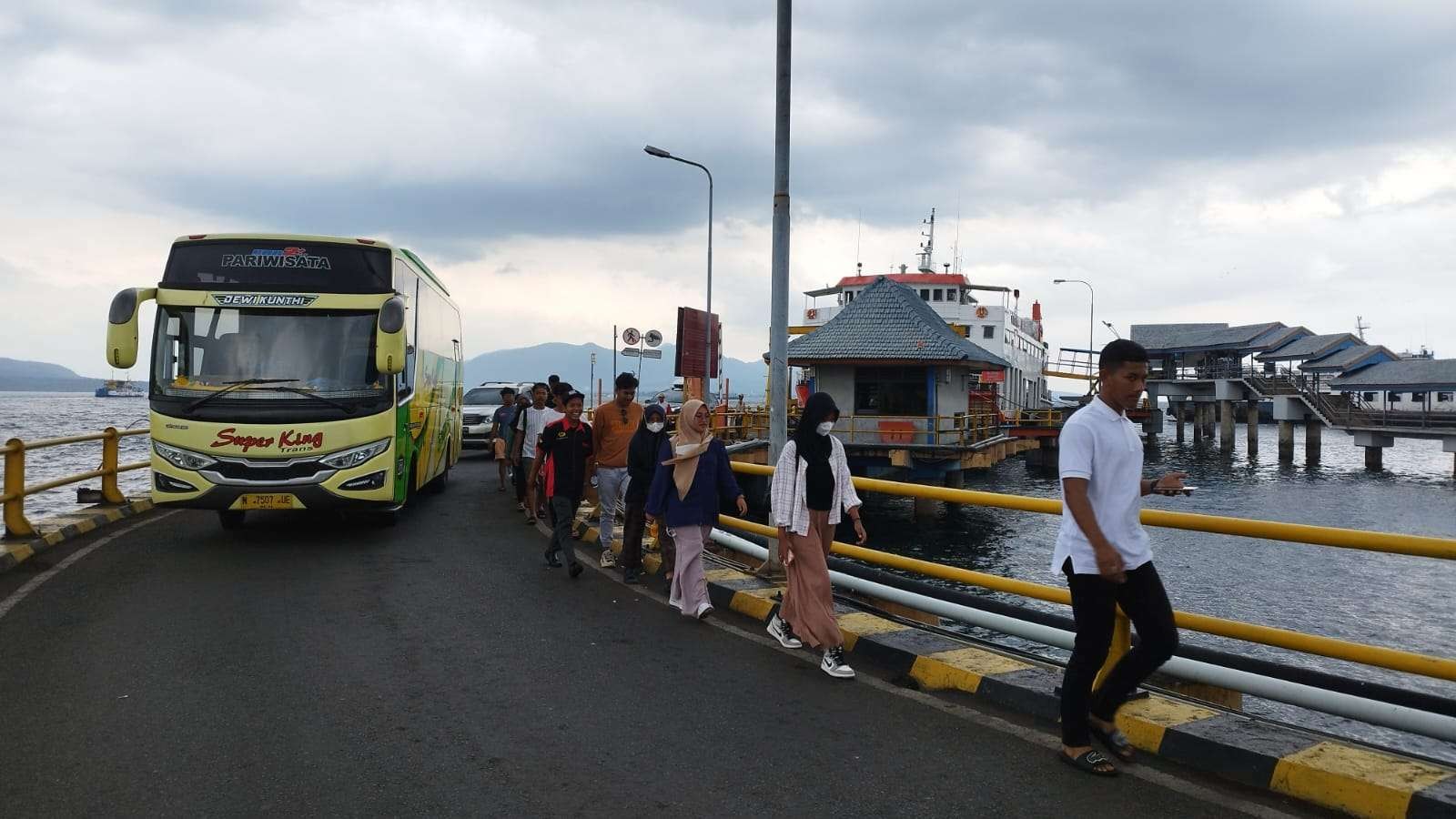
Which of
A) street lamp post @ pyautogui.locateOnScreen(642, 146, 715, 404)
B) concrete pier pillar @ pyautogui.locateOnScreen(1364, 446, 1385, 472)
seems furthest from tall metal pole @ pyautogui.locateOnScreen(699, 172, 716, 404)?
concrete pier pillar @ pyautogui.locateOnScreen(1364, 446, 1385, 472)

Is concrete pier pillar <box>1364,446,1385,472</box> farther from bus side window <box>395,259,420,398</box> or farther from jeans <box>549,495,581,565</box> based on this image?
jeans <box>549,495,581,565</box>

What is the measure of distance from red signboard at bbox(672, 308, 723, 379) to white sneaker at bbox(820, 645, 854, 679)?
63.0 ft

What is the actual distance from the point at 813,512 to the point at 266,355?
657 cm

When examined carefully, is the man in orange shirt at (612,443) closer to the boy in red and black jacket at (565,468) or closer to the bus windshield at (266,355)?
the boy in red and black jacket at (565,468)

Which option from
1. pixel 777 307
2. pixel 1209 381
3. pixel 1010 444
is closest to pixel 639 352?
pixel 1010 444

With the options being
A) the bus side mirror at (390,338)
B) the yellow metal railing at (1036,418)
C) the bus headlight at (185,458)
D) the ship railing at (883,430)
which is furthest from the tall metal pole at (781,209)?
the yellow metal railing at (1036,418)

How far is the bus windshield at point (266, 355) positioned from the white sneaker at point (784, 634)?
18.0 feet

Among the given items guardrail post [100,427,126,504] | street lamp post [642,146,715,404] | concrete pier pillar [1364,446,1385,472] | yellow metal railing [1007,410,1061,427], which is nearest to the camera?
guardrail post [100,427,126,504]

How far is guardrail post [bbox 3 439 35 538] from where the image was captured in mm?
9022

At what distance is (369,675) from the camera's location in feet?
17.5

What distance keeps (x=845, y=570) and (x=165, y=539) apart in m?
7.47

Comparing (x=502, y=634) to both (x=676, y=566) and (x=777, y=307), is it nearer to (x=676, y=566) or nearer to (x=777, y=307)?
(x=676, y=566)

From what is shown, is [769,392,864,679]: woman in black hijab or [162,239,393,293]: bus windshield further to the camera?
[162,239,393,293]: bus windshield

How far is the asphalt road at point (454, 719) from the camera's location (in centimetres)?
373
